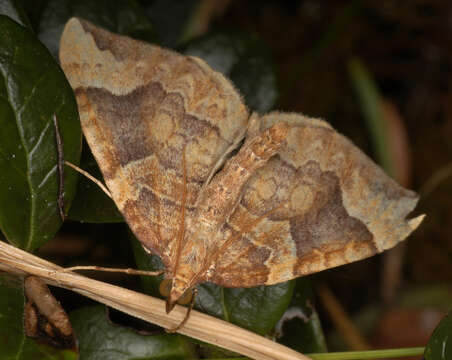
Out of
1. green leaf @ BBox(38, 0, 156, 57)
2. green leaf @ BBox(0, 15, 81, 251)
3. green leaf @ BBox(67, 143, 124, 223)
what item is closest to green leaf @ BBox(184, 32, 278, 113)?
green leaf @ BBox(38, 0, 156, 57)

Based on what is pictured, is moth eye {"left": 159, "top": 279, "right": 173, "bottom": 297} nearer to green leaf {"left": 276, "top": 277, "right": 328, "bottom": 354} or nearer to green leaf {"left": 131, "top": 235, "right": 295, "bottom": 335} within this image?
green leaf {"left": 131, "top": 235, "right": 295, "bottom": 335}

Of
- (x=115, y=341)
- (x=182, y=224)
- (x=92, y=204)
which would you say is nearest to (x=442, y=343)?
(x=182, y=224)

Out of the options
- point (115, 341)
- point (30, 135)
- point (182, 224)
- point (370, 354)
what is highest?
point (30, 135)

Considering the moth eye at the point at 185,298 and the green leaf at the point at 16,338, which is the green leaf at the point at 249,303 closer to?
the moth eye at the point at 185,298

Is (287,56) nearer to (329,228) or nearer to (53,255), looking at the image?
(329,228)

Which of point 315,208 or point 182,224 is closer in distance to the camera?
point 182,224

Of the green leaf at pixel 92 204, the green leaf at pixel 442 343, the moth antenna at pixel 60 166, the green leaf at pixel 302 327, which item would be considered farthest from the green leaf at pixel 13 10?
the green leaf at pixel 442 343

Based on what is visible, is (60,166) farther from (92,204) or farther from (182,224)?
(182,224)
